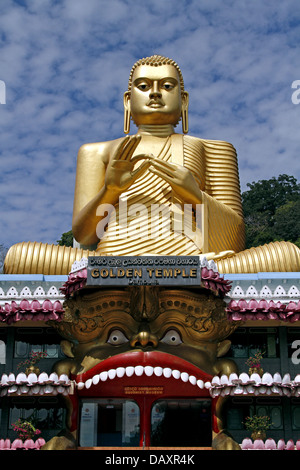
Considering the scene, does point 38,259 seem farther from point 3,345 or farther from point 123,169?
point 123,169

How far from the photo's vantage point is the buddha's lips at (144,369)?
9023 millimetres

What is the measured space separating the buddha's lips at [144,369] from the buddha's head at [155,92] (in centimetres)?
551

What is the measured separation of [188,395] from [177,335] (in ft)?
2.95

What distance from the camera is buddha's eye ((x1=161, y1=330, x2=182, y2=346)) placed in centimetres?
963

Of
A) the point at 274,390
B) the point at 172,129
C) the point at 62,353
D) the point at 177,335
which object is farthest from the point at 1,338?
the point at 172,129

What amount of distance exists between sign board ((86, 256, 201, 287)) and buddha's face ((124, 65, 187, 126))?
185 inches

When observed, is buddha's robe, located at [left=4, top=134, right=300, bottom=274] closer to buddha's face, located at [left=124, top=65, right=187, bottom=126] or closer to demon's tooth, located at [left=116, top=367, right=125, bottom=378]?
buddha's face, located at [left=124, top=65, right=187, bottom=126]

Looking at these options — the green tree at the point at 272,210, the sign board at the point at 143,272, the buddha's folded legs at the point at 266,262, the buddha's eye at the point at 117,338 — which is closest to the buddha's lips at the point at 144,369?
the buddha's eye at the point at 117,338

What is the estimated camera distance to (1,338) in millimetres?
10023

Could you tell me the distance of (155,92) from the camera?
507 inches

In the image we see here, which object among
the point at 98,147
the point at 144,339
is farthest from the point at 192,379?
the point at 98,147

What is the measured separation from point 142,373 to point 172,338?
845 mm

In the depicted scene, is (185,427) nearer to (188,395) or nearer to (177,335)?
(188,395)
